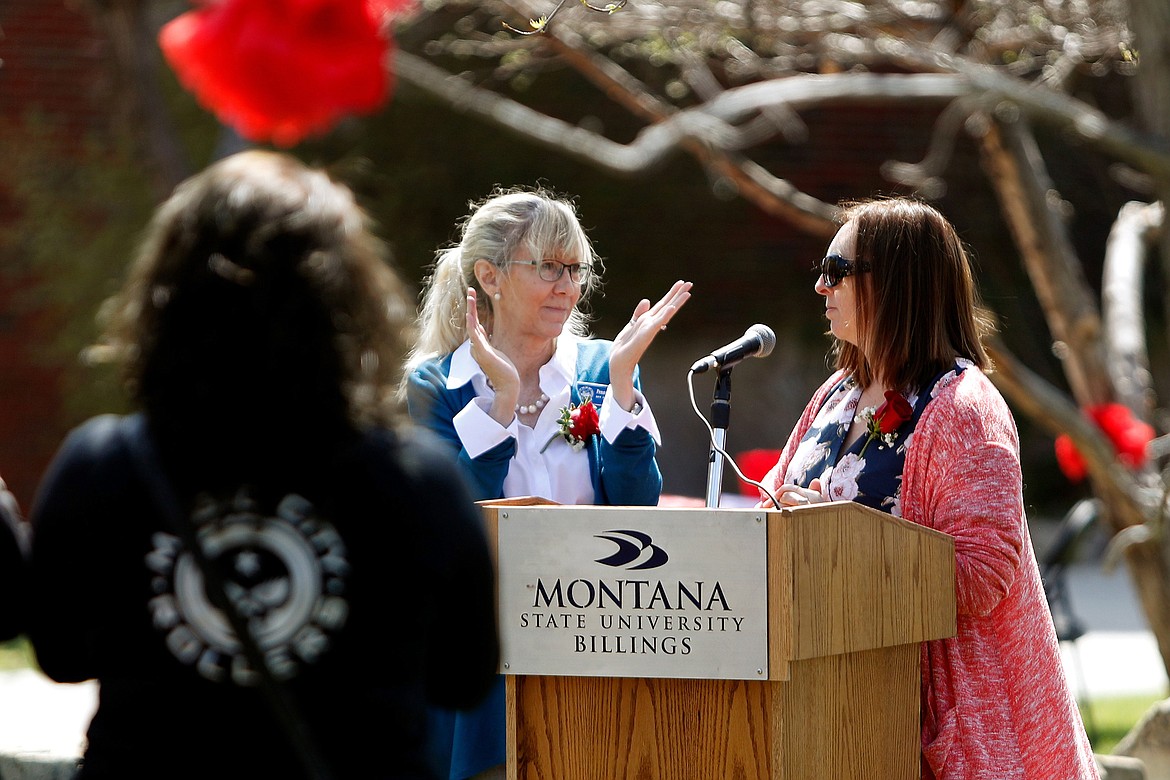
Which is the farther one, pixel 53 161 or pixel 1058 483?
pixel 1058 483

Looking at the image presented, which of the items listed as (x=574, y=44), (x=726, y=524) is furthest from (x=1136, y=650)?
(x=726, y=524)

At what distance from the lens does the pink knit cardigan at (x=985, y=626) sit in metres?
2.88

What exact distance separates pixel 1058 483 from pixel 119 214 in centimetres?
783

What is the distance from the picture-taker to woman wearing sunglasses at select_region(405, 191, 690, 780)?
3.35 meters

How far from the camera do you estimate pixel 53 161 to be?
10.8m

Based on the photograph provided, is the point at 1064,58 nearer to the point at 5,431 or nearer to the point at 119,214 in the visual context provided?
the point at 119,214

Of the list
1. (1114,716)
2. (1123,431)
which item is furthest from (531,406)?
(1114,716)

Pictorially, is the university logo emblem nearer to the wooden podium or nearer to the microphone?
the wooden podium

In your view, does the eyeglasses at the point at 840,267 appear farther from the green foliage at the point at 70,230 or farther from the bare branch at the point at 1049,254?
the green foliage at the point at 70,230

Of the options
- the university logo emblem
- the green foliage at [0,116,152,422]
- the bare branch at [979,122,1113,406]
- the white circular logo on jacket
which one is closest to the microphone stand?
the university logo emblem

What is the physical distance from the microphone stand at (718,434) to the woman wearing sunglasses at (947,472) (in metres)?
0.14

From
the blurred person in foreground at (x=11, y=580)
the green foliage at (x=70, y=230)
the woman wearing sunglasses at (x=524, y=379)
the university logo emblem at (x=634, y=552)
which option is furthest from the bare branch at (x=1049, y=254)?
the green foliage at (x=70, y=230)

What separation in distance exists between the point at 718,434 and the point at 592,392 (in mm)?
761

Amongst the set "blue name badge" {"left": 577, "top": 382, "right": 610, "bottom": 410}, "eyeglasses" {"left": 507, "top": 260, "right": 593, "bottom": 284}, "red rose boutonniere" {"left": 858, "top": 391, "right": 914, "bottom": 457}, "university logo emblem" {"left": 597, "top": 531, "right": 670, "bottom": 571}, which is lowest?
"university logo emblem" {"left": 597, "top": 531, "right": 670, "bottom": 571}
